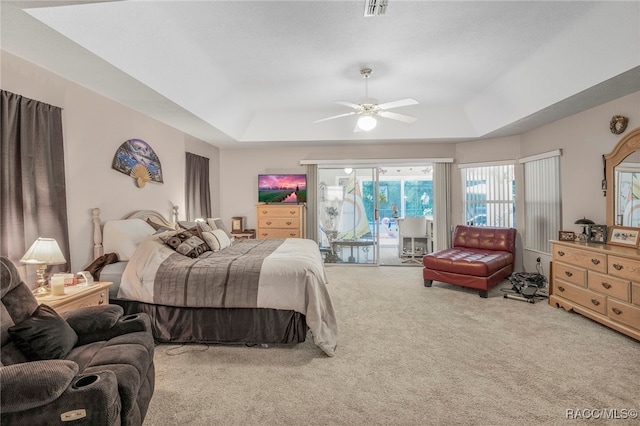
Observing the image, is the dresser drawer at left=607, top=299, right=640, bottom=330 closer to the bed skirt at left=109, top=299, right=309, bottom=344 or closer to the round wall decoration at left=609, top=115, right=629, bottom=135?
the round wall decoration at left=609, top=115, right=629, bottom=135

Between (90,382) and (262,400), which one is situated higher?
(90,382)

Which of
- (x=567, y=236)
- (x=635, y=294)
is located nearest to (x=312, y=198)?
(x=567, y=236)

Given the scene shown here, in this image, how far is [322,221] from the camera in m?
6.45

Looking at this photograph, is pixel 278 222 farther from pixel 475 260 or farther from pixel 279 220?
pixel 475 260

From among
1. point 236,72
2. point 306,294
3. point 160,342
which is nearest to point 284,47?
point 236,72

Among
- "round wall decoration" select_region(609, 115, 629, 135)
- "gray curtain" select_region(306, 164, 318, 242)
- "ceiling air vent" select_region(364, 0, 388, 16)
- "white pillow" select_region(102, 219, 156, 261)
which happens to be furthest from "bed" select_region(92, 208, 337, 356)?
"round wall decoration" select_region(609, 115, 629, 135)

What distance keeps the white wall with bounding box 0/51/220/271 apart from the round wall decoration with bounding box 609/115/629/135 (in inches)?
221

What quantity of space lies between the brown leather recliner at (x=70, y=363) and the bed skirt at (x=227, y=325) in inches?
29.5

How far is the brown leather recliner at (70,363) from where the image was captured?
4.03 feet

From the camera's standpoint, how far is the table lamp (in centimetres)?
225

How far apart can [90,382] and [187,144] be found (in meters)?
4.50

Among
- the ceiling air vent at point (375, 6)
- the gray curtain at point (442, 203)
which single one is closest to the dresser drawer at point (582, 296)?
the gray curtain at point (442, 203)

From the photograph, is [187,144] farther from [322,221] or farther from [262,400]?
[262,400]

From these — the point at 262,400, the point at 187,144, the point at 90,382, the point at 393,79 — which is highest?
the point at 393,79
